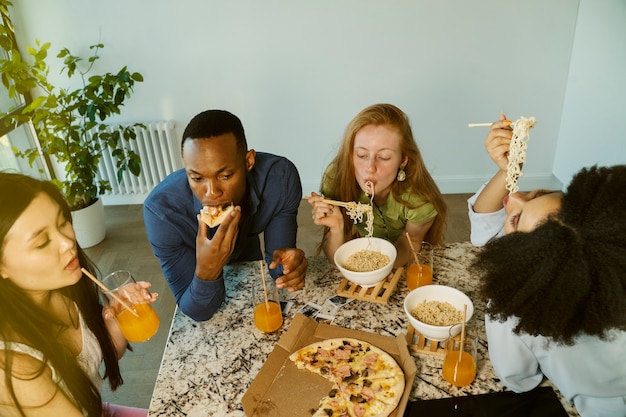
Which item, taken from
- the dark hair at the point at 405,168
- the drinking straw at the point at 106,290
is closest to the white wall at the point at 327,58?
the dark hair at the point at 405,168

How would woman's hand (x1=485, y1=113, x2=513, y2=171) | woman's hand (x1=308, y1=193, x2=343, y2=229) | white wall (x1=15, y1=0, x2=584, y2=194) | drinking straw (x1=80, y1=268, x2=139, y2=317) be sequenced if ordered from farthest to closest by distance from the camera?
white wall (x1=15, y1=0, x2=584, y2=194)
woman's hand (x1=308, y1=193, x2=343, y2=229)
woman's hand (x1=485, y1=113, x2=513, y2=171)
drinking straw (x1=80, y1=268, x2=139, y2=317)

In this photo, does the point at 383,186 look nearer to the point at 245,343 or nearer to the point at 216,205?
the point at 216,205

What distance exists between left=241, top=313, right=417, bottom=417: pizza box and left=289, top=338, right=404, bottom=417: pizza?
2cm

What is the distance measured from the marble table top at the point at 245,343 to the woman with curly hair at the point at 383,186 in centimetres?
21

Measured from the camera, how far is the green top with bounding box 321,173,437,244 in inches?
80.8

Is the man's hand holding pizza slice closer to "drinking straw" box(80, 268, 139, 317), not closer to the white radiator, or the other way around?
"drinking straw" box(80, 268, 139, 317)

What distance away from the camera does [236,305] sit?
1645mm

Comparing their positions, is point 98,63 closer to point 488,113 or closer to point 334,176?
point 334,176

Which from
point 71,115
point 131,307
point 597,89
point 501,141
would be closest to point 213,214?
point 131,307

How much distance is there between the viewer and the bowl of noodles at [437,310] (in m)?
1.38

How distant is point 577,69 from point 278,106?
7.65ft

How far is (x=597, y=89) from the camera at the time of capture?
134 inches

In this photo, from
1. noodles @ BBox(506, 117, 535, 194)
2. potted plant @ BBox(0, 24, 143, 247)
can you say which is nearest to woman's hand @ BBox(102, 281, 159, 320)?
noodles @ BBox(506, 117, 535, 194)

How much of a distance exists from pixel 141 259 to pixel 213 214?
211cm
